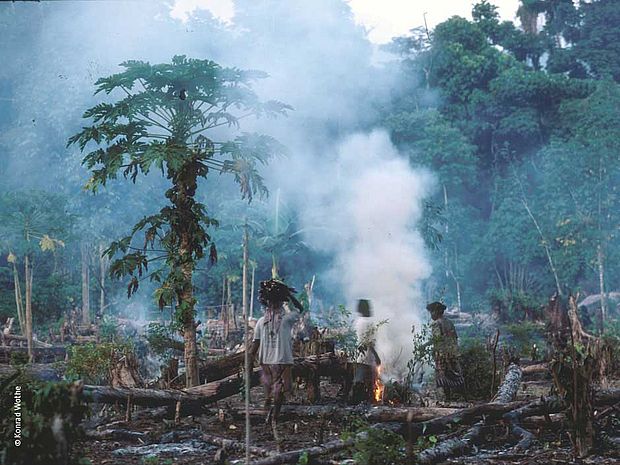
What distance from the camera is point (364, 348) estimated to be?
9.82m

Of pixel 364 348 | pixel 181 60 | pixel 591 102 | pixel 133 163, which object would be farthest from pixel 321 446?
pixel 591 102

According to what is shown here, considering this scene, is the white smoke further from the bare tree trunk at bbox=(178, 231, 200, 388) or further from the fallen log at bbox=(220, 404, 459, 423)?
the bare tree trunk at bbox=(178, 231, 200, 388)

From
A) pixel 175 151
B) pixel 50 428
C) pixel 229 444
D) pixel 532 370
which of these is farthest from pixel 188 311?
pixel 532 370

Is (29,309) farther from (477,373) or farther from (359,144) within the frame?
(359,144)

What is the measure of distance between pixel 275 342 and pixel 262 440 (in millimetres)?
1138

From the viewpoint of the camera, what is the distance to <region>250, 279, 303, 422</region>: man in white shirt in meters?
7.79

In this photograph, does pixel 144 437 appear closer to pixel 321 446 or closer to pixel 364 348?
pixel 321 446

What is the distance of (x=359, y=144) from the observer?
38.8 metres

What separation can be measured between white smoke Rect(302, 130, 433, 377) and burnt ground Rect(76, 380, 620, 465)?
12.3ft

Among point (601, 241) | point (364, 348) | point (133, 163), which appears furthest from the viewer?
point (601, 241)

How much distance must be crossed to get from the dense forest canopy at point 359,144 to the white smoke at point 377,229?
24cm

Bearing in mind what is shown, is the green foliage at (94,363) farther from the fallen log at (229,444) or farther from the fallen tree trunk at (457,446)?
the fallen tree trunk at (457,446)

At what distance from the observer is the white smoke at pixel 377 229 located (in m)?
18.1

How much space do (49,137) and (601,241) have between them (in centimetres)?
2759
